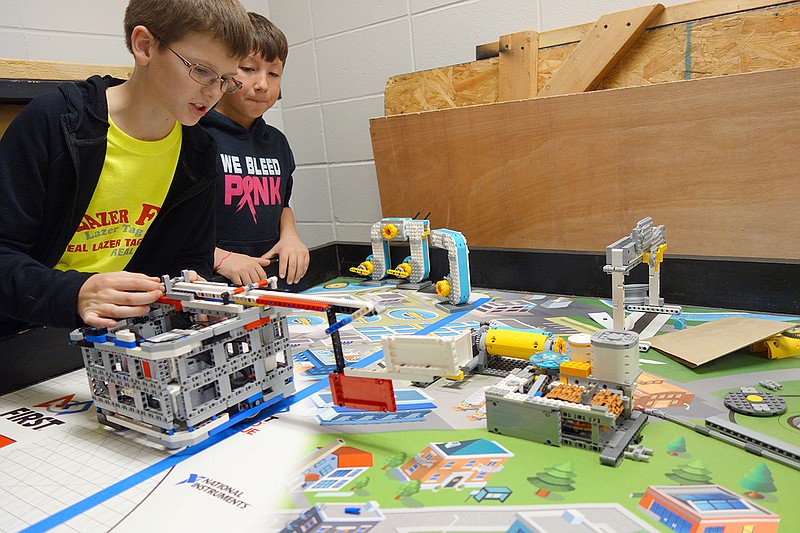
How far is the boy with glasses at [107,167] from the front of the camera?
3.16ft

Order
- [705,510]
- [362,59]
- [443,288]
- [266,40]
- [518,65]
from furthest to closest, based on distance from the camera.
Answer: [362,59] → [518,65] → [266,40] → [443,288] → [705,510]

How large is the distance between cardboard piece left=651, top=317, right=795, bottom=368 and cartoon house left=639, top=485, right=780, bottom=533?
0.40 meters

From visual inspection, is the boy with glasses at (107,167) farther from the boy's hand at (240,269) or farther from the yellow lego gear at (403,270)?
the yellow lego gear at (403,270)

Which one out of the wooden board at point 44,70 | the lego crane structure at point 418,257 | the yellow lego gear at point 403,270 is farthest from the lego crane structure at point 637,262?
the wooden board at point 44,70

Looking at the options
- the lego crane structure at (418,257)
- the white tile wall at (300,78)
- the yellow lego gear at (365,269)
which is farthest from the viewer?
the white tile wall at (300,78)

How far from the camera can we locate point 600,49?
1.74 metres

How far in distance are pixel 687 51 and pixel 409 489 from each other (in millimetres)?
1524

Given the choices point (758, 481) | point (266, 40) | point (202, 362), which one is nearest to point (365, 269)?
point (266, 40)

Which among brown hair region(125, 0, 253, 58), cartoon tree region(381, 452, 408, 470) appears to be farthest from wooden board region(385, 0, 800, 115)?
cartoon tree region(381, 452, 408, 470)

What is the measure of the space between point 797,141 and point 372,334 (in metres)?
1.15

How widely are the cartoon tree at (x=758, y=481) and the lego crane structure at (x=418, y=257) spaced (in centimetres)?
89

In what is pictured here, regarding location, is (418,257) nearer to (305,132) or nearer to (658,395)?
(658,395)

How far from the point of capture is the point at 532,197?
1.85m

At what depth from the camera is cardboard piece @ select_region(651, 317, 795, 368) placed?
105cm
